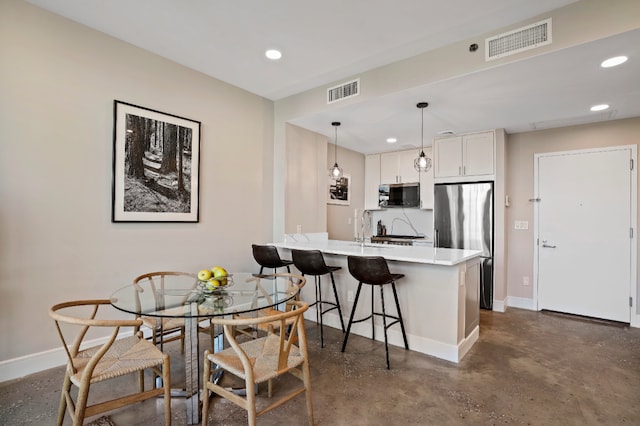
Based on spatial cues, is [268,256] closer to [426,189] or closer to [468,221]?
[468,221]

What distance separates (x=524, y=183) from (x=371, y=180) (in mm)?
2568

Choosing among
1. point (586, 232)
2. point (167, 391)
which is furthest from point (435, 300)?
point (586, 232)

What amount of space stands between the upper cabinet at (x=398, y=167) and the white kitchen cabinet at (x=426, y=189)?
121 millimetres

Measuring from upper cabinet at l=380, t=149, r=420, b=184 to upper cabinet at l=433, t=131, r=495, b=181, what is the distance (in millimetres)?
727

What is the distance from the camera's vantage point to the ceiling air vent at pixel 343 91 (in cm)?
347

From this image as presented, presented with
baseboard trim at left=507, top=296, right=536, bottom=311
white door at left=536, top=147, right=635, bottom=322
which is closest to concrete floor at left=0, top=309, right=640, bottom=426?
white door at left=536, top=147, right=635, bottom=322

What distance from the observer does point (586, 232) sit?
4.07 m

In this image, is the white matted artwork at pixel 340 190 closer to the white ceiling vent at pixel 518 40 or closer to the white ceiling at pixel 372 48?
the white ceiling at pixel 372 48

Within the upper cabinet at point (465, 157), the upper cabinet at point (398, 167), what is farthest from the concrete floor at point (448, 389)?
the upper cabinet at point (398, 167)

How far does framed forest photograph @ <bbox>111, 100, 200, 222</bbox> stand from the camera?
2902 millimetres

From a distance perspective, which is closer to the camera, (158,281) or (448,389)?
(448,389)

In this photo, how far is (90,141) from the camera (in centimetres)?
275

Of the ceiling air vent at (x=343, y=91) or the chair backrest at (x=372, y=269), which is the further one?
the ceiling air vent at (x=343, y=91)

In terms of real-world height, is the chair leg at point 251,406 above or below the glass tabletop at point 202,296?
below
